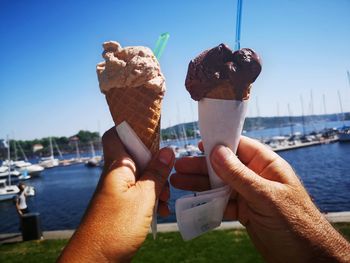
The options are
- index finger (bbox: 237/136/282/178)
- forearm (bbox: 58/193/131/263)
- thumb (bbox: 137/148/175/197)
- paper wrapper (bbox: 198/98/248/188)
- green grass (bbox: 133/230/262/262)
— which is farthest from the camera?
green grass (bbox: 133/230/262/262)

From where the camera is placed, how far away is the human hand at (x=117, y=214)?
1.67 m

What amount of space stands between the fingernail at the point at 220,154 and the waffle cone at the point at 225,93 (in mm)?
401

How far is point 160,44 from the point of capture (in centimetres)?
265

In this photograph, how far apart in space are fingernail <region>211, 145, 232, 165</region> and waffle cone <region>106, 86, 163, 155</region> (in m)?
0.61

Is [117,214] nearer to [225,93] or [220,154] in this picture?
[220,154]

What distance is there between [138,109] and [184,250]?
5540 mm

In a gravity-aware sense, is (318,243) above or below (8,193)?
above

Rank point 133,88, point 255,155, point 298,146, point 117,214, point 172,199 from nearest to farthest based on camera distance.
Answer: point 117,214 < point 133,88 < point 255,155 < point 172,199 < point 298,146

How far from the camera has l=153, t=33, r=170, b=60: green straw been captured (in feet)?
8.47

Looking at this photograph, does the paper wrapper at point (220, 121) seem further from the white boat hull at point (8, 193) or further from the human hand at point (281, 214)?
the white boat hull at point (8, 193)

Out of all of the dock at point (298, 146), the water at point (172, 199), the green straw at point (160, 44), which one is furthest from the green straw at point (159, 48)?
the dock at point (298, 146)

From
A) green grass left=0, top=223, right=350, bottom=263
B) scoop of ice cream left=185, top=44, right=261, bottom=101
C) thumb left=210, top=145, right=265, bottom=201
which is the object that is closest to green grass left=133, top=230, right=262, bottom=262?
green grass left=0, top=223, right=350, bottom=263

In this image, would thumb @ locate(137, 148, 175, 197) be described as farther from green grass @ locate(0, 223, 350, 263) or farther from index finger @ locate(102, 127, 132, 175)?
green grass @ locate(0, 223, 350, 263)

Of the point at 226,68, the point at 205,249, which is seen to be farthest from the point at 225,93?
the point at 205,249
